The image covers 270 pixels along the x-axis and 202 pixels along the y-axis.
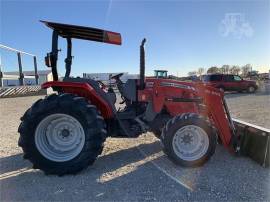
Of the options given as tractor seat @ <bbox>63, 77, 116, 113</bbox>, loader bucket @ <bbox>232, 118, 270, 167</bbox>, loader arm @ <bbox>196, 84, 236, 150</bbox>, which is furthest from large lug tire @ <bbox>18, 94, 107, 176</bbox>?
loader bucket @ <bbox>232, 118, 270, 167</bbox>

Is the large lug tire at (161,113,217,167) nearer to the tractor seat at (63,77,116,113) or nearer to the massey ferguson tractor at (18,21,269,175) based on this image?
the massey ferguson tractor at (18,21,269,175)

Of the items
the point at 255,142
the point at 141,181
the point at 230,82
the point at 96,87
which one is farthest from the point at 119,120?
the point at 230,82

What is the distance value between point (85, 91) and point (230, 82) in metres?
24.1

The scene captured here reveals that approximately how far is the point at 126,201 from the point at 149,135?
4061 mm

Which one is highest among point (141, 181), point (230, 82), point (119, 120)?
point (119, 120)

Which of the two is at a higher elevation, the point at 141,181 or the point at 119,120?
the point at 119,120

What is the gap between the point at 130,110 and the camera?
6176 millimetres

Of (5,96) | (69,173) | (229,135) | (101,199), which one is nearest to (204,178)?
(229,135)

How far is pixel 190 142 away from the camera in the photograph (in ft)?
18.3

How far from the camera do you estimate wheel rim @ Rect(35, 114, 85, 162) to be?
17.5 ft

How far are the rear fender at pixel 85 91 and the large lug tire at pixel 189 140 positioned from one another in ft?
3.61

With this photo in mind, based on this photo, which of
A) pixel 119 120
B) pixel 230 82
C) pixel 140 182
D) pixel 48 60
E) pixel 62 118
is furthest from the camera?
pixel 230 82

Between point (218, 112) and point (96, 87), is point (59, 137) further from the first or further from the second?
point (218, 112)

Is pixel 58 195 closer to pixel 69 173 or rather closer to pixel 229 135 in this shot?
pixel 69 173
